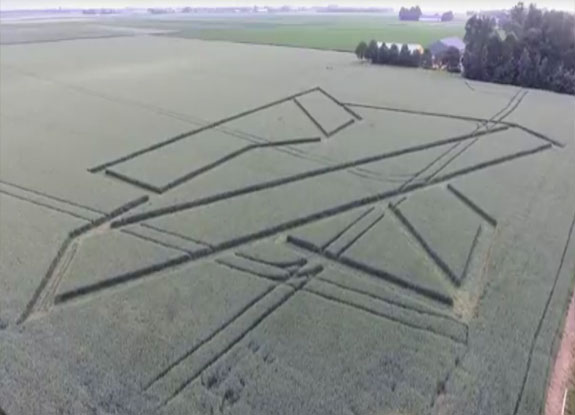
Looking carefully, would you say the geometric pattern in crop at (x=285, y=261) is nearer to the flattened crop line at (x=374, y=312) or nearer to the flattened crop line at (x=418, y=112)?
the flattened crop line at (x=374, y=312)

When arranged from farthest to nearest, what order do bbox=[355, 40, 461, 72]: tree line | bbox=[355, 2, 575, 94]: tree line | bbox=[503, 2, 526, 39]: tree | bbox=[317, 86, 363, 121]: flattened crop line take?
bbox=[355, 40, 461, 72]: tree line
bbox=[503, 2, 526, 39]: tree
bbox=[355, 2, 575, 94]: tree line
bbox=[317, 86, 363, 121]: flattened crop line

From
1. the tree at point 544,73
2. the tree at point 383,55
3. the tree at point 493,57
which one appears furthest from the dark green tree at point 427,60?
the tree at point 544,73

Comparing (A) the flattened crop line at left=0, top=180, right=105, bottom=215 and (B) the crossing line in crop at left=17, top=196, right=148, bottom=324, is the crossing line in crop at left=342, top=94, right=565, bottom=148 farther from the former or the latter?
(A) the flattened crop line at left=0, top=180, right=105, bottom=215

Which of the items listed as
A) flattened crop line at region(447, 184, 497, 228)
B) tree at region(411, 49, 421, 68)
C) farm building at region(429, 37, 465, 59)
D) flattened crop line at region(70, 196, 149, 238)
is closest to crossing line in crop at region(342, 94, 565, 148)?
flattened crop line at region(447, 184, 497, 228)

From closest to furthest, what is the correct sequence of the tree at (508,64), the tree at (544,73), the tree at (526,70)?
the tree at (544,73) → the tree at (526,70) → the tree at (508,64)

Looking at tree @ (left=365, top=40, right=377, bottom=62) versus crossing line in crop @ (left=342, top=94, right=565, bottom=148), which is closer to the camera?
crossing line in crop @ (left=342, top=94, right=565, bottom=148)

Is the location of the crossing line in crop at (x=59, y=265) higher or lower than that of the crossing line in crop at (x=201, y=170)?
lower

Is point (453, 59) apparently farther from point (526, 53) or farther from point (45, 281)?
point (45, 281)
